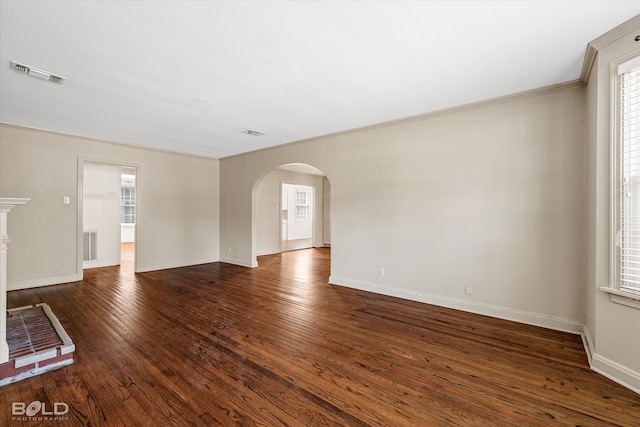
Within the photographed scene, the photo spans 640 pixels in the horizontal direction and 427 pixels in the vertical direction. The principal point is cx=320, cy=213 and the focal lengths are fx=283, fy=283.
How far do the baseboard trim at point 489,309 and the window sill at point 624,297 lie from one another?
3.25ft

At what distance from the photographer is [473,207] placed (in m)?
3.57

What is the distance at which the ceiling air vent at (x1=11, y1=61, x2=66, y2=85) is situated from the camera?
2.56 m

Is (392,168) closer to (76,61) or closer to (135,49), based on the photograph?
(135,49)

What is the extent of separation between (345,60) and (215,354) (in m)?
2.86

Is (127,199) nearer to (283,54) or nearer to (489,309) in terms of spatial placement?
(283,54)

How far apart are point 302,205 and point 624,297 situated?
366 inches

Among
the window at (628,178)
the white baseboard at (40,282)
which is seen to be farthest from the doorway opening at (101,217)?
the window at (628,178)

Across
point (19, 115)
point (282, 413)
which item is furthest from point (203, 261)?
point (282, 413)

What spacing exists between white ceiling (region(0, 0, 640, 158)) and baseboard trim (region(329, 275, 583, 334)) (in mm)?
2503

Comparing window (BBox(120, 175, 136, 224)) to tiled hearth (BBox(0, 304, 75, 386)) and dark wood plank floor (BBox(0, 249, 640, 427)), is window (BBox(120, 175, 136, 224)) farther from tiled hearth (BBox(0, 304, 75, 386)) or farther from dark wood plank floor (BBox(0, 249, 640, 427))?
tiled hearth (BBox(0, 304, 75, 386))

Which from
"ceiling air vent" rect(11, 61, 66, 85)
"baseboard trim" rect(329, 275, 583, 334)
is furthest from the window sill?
"ceiling air vent" rect(11, 61, 66, 85)

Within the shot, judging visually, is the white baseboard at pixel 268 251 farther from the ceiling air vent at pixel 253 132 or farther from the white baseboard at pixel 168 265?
the ceiling air vent at pixel 253 132

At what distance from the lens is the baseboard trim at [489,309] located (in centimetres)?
301

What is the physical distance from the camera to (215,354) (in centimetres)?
253
